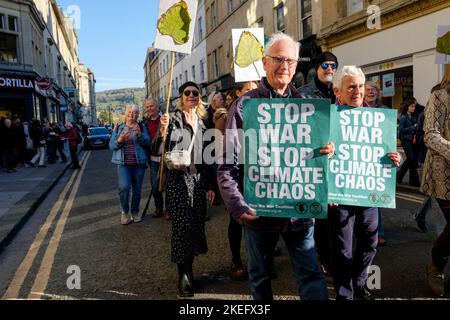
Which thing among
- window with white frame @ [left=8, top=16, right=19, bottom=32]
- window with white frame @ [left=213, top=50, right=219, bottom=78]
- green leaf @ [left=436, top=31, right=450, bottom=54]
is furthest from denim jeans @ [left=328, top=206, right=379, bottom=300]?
window with white frame @ [left=213, top=50, right=219, bottom=78]

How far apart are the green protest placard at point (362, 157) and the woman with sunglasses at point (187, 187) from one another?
4.42 feet

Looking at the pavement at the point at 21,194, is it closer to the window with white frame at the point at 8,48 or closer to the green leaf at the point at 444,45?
the green leaf at the point at 444,45

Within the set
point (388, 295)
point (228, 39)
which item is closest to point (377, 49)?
point (388, 295)

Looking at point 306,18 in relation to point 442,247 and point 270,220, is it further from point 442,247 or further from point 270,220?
point 270,220

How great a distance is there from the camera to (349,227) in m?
3.07

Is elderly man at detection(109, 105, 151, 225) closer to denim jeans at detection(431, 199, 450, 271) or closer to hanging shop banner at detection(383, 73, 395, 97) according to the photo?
denim jeans at detection(431, 199, 450, 271)

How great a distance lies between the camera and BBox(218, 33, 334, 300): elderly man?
237 centimetres

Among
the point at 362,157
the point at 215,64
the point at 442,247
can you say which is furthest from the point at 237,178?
the point at 215,64

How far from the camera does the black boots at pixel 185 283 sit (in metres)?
3.55

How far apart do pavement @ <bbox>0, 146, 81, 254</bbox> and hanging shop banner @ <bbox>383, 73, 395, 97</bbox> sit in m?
10.9

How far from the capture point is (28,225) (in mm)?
6535

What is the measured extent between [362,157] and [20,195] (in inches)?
321

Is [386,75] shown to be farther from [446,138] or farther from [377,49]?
[446,138]

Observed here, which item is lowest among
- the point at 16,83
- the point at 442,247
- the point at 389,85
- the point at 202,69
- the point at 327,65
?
the point at 442,247
